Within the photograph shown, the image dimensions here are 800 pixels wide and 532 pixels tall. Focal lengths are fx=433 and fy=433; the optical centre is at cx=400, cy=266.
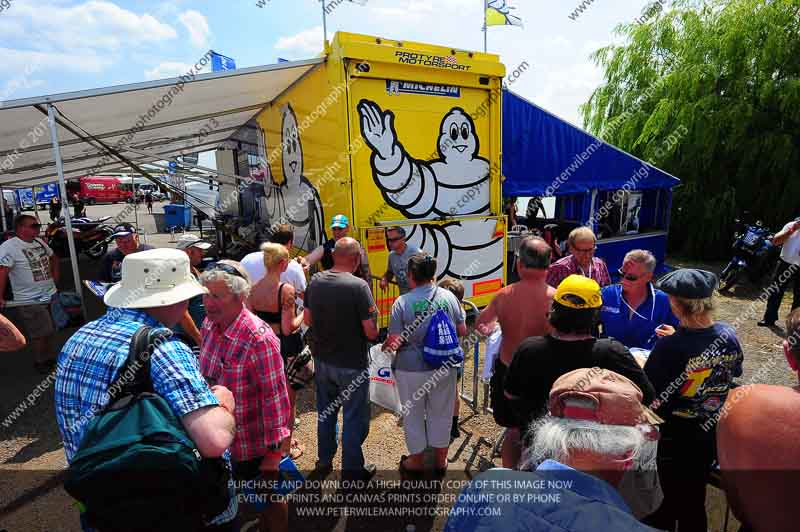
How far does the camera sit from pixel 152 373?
1412 mm

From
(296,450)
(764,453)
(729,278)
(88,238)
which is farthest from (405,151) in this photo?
(88,238)

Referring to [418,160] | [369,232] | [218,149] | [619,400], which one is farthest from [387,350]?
[218,149]

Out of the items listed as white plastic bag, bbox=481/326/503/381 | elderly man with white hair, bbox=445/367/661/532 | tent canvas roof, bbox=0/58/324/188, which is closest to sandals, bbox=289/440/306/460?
white plastic bag, bbox=481/326/503/381

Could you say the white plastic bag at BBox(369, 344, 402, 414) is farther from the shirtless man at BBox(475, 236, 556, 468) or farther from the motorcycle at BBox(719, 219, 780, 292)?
the motorcycle at BBox(719, 219, 780, 292)

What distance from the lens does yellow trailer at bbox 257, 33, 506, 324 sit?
508 cm

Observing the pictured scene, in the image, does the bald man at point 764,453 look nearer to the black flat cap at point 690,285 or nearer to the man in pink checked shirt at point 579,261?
the black flat cap at point 690,285

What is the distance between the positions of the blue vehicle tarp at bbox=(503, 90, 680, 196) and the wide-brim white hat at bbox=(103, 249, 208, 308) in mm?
6493

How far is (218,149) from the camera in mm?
12508

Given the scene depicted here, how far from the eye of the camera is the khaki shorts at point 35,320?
4875 millimetres

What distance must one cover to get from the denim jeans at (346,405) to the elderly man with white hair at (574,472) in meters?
1.60

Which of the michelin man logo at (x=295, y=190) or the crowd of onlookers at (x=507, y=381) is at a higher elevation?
the michelin man logo at (x=295, y=190)

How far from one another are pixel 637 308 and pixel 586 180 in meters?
6.33

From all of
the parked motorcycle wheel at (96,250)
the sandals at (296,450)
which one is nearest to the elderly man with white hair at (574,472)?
the sandals at (296,450)

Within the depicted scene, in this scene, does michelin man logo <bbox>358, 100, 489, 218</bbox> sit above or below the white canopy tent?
below
